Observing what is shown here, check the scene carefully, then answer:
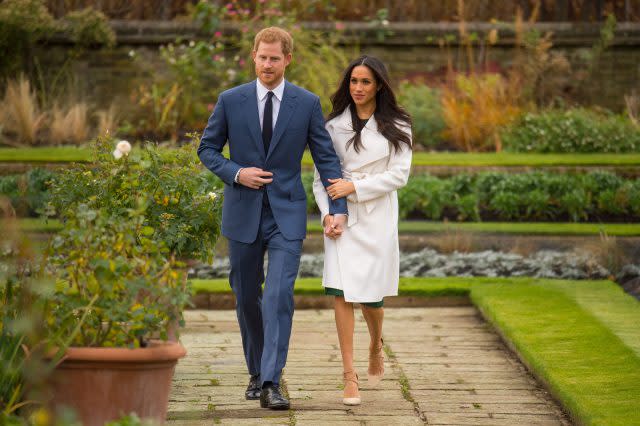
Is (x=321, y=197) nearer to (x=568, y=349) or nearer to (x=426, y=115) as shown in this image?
(x=568, y=349)

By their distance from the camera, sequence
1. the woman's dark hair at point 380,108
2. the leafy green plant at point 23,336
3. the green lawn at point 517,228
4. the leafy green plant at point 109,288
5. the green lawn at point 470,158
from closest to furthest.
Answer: the leafy green plant at point 23,336, the leafy green plant at point 109,288, the woman's dark hair at point 380,108, the green lawn at point 517,228, the green lawn at point 470,158

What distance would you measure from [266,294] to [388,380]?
102 centimetres

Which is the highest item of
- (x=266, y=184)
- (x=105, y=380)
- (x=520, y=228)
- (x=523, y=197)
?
(x=266, y=184)

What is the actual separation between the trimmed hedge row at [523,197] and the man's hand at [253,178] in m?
7.05

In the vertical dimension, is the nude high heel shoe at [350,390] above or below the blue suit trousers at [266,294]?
below

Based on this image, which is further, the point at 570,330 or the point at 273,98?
the point at 570,330

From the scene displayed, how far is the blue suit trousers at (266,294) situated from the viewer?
5363 mm

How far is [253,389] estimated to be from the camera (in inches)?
221

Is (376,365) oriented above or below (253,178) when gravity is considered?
below

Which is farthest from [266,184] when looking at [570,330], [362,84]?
[570,330]

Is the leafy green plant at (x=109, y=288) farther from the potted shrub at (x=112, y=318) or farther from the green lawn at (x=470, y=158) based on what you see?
the green lawn at (x=470, y=158)

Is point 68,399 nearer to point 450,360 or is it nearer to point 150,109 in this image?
point 450,360

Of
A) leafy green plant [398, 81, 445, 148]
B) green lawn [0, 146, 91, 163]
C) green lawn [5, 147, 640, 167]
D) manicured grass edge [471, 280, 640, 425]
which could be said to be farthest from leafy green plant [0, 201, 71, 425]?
leafy green plant [398, 81, 445, 148]

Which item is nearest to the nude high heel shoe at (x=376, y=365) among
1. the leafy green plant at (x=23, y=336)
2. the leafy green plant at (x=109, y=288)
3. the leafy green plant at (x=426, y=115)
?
the leafy green plant at (x=109, y=288)
